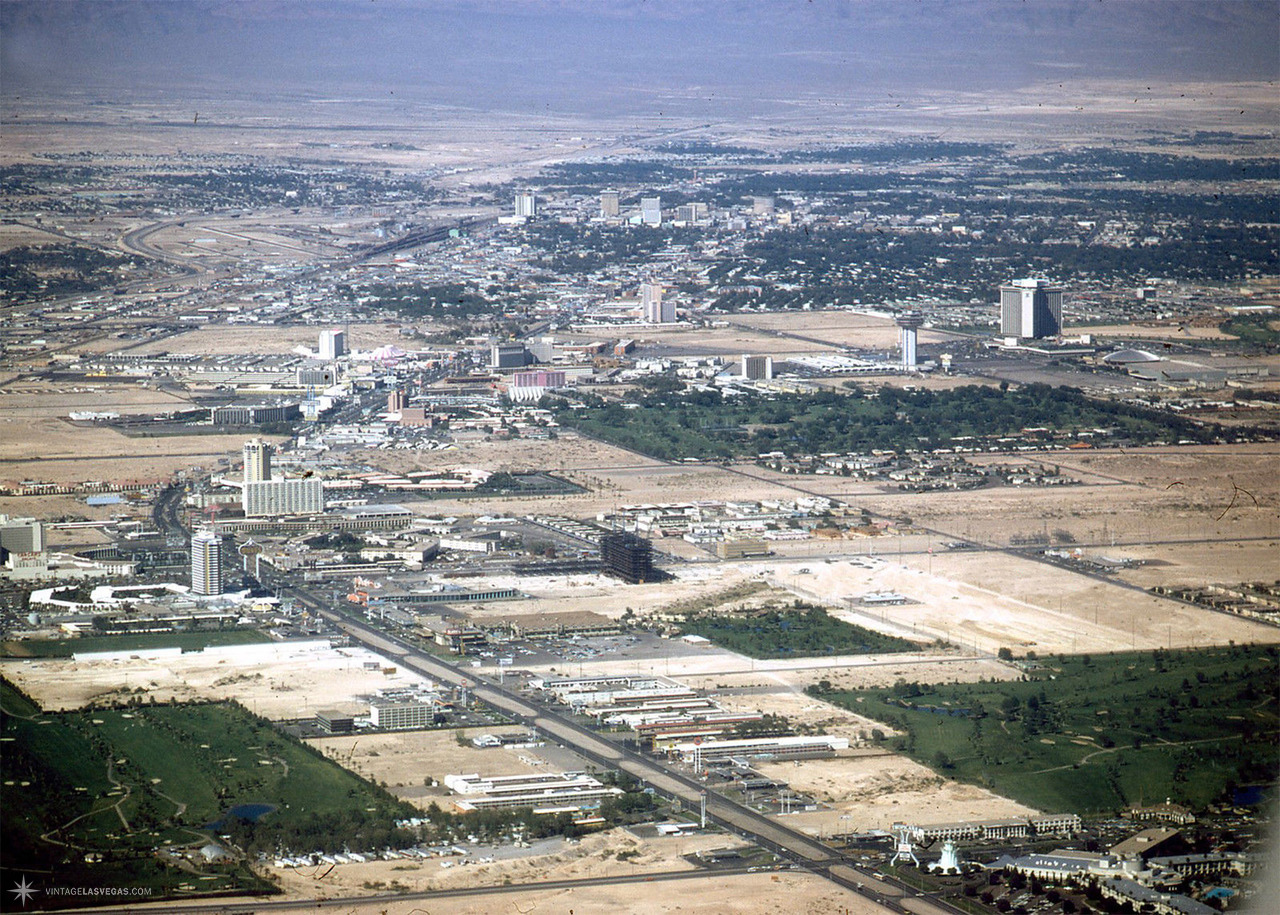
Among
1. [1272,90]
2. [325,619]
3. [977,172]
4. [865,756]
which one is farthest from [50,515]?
[977,172]

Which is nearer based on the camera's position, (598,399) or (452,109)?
(598,399)

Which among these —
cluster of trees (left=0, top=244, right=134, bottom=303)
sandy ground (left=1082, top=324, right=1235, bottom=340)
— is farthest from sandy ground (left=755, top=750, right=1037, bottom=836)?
Result: cluster of trees (left=0, top=244, right=134, bottom=303)

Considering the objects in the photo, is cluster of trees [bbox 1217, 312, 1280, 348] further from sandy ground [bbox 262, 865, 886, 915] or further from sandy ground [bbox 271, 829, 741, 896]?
sandy ground [bbox 262, 865, 886, 915]

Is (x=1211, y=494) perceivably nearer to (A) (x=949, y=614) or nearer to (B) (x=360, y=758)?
(A) (x=949, y=614)

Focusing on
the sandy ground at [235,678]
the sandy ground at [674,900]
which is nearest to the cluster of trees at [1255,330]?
the sandy ground at [235,678]

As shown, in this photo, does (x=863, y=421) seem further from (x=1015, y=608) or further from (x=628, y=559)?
(x=1015, y=608)

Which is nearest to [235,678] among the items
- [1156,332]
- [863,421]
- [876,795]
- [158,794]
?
[158,794]
